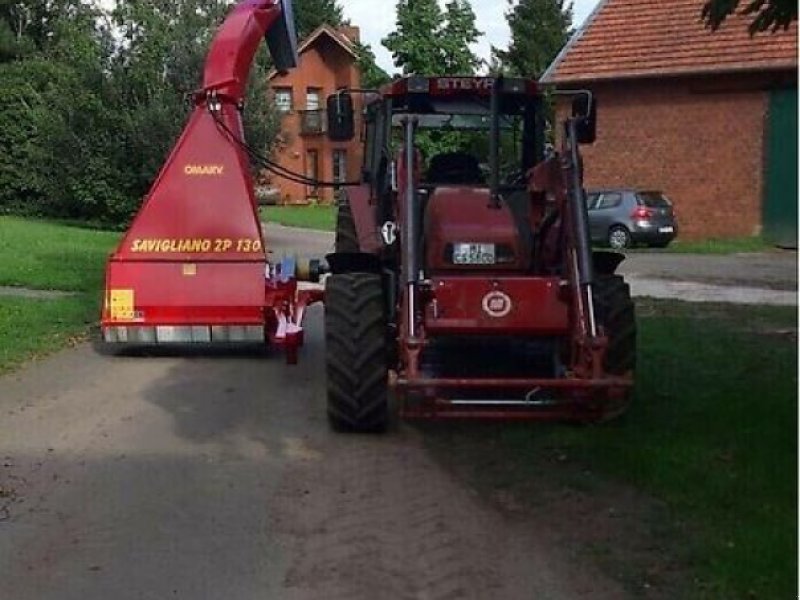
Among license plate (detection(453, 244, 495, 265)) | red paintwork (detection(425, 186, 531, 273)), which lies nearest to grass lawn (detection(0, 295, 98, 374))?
red paintwork (detection(425, 186, 531, 273))

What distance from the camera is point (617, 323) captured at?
9.74 meters

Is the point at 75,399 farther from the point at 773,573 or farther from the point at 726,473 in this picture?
the point at 773,573

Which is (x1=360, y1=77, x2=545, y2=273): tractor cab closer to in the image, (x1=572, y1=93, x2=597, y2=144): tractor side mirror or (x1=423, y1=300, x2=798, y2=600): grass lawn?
(x1=572, y1=93, x2=597, y2=144): tractor side mirror

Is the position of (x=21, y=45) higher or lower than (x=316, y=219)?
higher

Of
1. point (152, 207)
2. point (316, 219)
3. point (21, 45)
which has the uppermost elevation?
point (21, 45)

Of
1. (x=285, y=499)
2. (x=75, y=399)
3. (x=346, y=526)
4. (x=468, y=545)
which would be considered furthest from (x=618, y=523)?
(x=75, y=399)

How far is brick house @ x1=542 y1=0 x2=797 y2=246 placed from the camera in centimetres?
2967

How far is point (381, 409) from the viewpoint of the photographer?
921 centimetres

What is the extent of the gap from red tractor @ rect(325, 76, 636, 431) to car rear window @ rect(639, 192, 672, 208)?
63.6ft

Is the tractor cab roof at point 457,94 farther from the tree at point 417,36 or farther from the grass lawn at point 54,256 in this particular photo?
the tree at point 417,36

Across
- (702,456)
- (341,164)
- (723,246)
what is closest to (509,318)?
(702,456)

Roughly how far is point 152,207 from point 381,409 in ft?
15.7

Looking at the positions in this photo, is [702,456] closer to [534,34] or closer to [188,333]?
[188,333]

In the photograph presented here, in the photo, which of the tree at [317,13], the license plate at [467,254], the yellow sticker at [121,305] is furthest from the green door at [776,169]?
the tree at [317,13]
